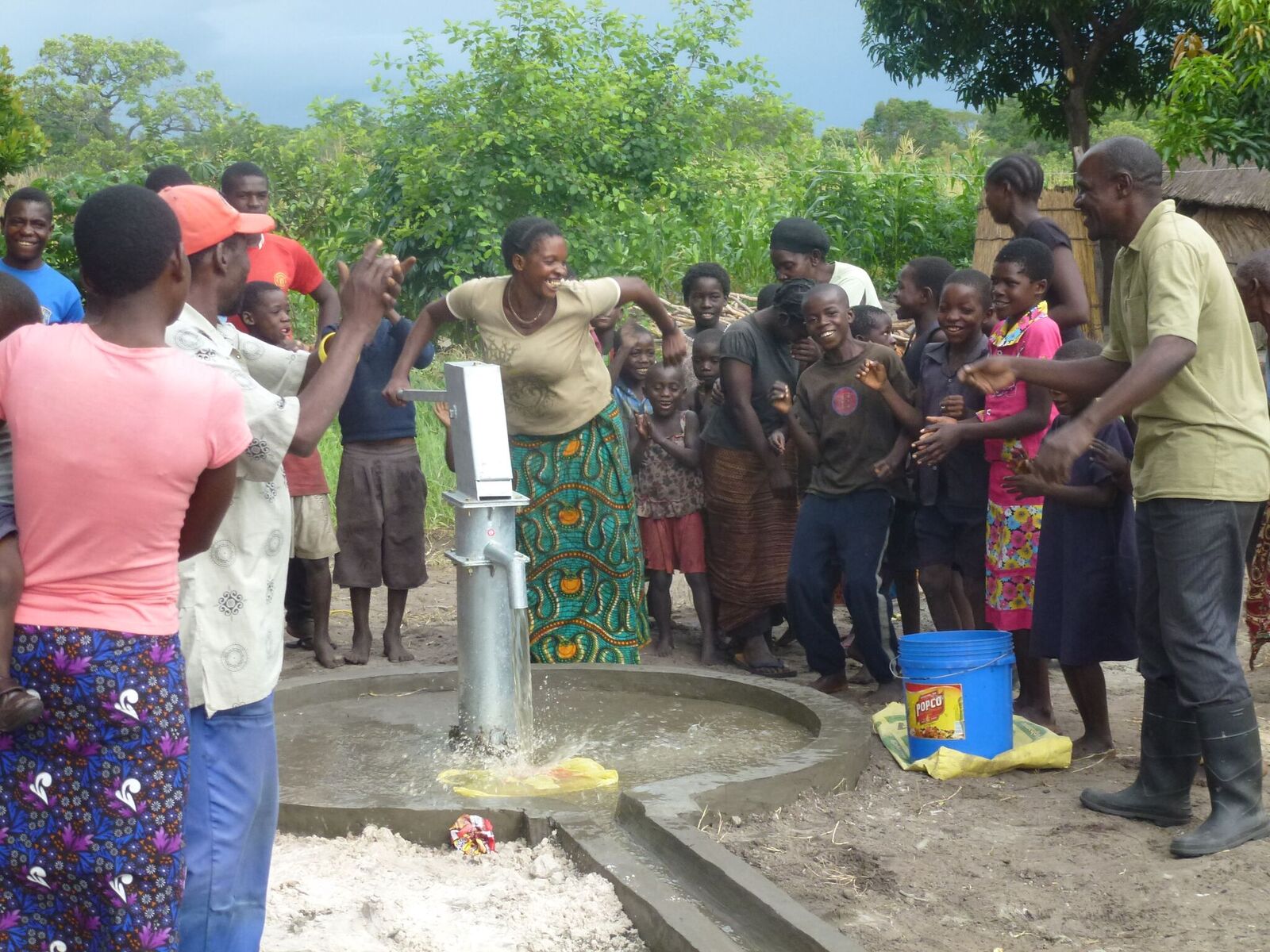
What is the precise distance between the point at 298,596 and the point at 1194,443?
13.4 ft

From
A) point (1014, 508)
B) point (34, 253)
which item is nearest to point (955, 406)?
point (1014, 508)

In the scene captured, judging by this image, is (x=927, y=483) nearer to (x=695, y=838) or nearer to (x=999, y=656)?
(x=999, y=656)

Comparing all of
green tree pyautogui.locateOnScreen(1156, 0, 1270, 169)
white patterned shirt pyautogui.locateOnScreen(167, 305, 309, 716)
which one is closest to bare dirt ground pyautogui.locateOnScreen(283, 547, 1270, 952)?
white patterned shirt pyautogui.locateOnScreen(167, 305, 309, 716)

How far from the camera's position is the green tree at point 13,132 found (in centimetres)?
726

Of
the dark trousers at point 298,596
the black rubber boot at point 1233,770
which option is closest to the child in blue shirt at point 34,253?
the dark trousers at point 298,596

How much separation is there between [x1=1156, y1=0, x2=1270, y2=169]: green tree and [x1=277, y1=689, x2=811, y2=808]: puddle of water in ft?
20.0

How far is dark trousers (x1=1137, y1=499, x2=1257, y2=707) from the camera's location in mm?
3516

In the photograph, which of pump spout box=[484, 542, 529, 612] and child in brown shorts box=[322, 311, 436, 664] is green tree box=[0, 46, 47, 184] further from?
pump spout box=[484, 542, 529, 612]

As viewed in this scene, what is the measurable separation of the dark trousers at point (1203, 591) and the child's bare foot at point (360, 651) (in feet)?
11.6

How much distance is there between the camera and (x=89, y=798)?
2244mm

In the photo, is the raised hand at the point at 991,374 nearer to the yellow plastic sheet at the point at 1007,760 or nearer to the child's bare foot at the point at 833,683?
the yellow plastic sheet at the point at 1007,760

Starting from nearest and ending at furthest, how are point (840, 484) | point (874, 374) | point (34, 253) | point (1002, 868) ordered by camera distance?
1. point (1002, 868)
2. point (874, 374)
3. point (840, 484)
4. point (34, 253)

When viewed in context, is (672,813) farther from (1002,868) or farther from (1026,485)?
(1026,485)

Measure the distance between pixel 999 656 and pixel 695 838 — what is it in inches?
49.4
